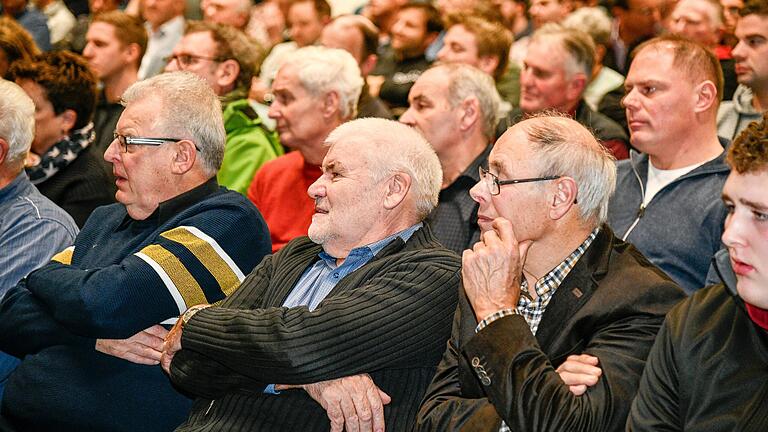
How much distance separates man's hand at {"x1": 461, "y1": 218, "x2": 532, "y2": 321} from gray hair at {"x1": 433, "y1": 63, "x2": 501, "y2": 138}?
6.52 feet

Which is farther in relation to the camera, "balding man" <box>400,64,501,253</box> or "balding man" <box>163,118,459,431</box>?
"balding man" <box>400,64,501,253</box>

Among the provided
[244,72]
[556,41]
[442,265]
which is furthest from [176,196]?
[556,41]

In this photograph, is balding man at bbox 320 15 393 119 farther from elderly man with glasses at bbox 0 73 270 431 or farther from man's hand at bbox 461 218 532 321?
man's hand at bbox 461 218 532 321

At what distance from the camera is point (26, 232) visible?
3.51 metres

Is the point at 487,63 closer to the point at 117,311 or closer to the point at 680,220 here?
the point at 680,220

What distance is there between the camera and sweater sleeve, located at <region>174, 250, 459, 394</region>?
2545 millimetres

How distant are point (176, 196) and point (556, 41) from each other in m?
2.48

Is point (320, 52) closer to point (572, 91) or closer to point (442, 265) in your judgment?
point (572, 91)

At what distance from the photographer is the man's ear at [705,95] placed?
3590mm

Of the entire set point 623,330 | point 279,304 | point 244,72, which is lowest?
point 244,72

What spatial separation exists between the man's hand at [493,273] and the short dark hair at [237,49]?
3064 mm

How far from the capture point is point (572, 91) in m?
5.00

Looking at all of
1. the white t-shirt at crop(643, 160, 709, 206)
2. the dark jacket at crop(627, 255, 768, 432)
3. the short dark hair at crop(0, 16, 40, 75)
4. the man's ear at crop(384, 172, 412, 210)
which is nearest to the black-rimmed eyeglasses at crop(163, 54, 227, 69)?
the short dark hair at crop(0, 16, 40, 75)

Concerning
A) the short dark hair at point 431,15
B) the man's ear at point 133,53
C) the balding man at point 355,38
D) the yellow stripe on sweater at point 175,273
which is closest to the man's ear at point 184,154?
the yellow stripe on sweater at point 175,273
